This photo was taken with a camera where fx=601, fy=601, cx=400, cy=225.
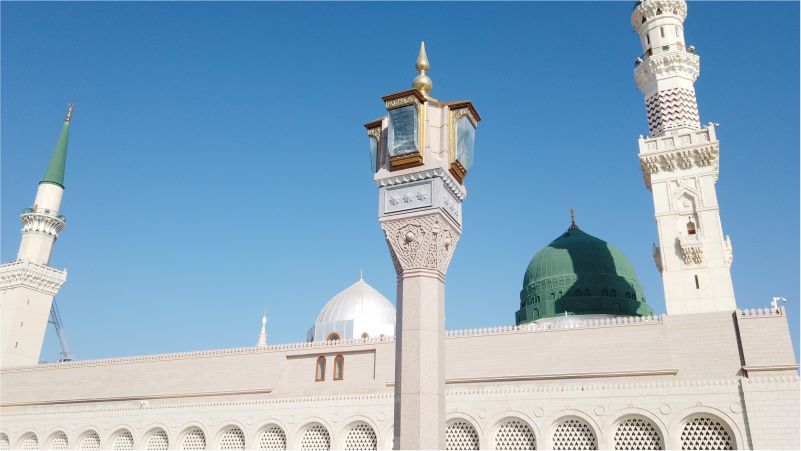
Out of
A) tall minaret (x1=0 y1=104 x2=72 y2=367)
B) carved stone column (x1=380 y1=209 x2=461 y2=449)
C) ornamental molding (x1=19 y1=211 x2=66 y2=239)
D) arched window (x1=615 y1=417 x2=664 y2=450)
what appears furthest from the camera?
ornamental molding (x1=19 y1=211 x2=66 y2=239)

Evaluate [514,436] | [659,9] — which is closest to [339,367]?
[514,436]

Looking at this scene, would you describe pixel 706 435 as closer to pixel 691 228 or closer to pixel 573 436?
pixel 573 436

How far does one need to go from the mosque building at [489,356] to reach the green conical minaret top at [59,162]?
4208 mm

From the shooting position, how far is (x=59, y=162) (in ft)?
92.4

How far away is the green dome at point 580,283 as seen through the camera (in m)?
22.4

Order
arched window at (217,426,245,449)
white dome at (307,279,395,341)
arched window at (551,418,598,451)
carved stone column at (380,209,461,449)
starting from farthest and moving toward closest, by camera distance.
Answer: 1. white dome at (307,279,395,341)
2. arched window at (217,426,245,449)
3. arched window at (551,418,598,451)
4. carved stone column at (380,209,461,449)

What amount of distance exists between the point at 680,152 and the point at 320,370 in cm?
1285

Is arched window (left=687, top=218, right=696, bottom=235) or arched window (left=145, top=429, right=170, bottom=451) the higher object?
arched window (left=687, top=218, right=696, bottom=235)

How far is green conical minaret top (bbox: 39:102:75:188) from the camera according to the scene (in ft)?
91.0

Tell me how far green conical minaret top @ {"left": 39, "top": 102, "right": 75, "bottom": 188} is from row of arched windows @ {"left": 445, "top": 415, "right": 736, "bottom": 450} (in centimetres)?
2208

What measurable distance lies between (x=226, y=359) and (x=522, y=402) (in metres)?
10.1

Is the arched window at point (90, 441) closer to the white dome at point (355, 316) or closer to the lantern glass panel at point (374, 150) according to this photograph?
the white dome at point (355, 316)

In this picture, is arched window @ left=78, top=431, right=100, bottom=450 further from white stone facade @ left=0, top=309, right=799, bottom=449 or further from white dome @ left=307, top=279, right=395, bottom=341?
white dome @ left=307, top=279, right=395, bottom=341

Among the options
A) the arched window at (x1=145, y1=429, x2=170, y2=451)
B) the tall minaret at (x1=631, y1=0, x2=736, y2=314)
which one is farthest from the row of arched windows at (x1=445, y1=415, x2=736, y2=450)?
the arched window at (x1=145, y1=429, x2=170, y2=451)
